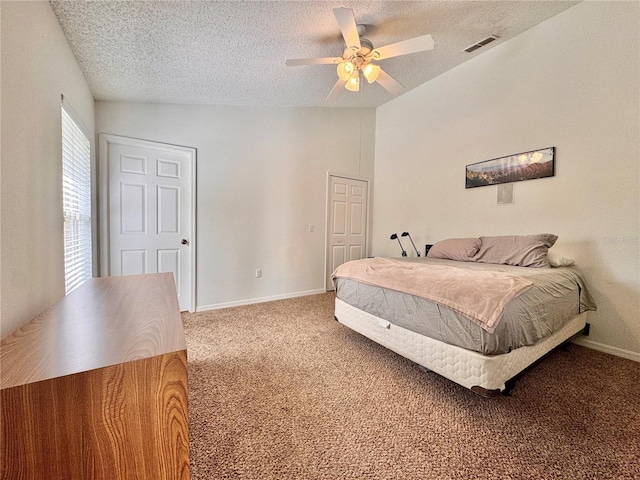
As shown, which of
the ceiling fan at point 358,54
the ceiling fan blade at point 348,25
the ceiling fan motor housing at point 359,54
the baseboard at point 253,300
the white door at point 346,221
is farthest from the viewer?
the white door at point 346,221

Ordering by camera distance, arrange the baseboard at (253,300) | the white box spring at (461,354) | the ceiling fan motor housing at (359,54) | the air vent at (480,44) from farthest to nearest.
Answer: the baseboard at (253,300) < the air vent at (480,44) < the ceiling fan motor housing at (359,54) < the white box spring at (461,354)

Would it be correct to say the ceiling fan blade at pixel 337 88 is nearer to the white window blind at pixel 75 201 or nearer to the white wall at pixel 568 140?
the white wall at pixel 568 140

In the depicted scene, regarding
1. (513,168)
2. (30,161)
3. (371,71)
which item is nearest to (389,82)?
(371,71)

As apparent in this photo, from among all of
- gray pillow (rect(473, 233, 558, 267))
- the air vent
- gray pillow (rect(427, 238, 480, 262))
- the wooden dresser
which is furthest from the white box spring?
the air vent

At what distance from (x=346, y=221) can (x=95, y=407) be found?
3.89 meters

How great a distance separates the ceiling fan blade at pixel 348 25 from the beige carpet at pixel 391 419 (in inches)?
91.9

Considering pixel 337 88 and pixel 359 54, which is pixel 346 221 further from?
pixel 359 54

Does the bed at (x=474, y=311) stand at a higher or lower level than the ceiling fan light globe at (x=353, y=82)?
lower

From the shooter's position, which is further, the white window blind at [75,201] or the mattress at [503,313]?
the white window blind at [75,201]

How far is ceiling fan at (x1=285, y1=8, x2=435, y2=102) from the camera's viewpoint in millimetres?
1731

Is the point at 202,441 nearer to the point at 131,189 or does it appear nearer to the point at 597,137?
the point at 131,189

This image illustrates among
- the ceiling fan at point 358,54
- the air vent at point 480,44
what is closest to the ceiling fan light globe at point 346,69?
the ceiling fan at point 358,54

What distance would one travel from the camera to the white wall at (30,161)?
0.98 meters

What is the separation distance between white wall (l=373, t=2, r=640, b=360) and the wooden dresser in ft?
10.5
